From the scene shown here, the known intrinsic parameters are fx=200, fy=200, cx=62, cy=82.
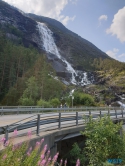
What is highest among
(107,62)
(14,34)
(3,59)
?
(14,34)

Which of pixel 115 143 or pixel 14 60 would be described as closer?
pixel 115 143

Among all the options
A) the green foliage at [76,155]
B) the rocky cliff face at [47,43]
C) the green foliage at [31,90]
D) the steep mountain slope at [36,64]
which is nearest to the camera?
the green foliage at [76,155]

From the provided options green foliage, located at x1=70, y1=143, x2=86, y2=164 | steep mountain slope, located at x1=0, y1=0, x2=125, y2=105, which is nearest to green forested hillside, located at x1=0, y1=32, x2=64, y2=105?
steep mountain slope, located at x1=0, y1=0, x2=125, y2=105

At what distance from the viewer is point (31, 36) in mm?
144875

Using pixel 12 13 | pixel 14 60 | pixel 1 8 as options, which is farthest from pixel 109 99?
pixel 1 8

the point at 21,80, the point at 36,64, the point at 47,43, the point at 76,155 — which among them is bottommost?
the point at 76,155

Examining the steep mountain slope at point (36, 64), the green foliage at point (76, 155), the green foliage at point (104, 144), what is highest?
the steep mountain slope at point (36, 64)

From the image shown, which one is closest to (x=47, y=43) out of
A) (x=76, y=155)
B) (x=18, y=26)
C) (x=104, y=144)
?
(x=18, y=26)

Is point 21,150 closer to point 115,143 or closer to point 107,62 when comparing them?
point 115,143

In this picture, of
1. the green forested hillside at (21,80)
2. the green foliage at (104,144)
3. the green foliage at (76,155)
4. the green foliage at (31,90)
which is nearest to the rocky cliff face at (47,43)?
the green forested hillside at (21,80)

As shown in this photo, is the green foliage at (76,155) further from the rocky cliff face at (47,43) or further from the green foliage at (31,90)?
the rocky cliff face at (47,43)

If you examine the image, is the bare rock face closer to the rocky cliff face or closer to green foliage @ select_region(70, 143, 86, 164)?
the rocky cliff face

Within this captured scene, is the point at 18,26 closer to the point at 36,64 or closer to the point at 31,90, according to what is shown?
the point at 36,64

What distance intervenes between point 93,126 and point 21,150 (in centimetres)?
616
